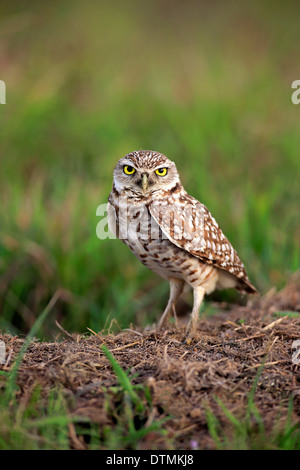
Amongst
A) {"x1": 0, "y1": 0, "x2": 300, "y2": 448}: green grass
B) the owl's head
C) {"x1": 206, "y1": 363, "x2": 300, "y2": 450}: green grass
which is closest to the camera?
{"x1": 206, "y1": 363, "x2": 300, "y2": 450}: green grass

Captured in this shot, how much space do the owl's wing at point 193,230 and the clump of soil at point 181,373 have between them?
58 centimetres

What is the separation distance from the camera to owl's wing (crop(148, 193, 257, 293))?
3.57 meters

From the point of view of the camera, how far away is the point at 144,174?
11.5 ft

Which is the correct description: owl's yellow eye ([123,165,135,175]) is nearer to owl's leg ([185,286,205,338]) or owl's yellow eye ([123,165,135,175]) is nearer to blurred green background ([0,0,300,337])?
owl's leg ([185,286,205,338])

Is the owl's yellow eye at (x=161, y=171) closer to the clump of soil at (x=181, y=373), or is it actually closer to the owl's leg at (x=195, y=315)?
the owl's leg at (x=195, y=315)

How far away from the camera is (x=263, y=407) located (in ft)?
8.52

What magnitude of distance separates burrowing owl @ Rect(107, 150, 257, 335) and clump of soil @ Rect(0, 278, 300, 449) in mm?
478

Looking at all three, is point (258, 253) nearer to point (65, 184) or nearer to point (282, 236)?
point (282, 236)

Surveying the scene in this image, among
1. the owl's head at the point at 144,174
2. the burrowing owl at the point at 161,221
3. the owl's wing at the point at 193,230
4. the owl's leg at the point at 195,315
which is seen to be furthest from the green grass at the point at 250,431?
the owl's head at the point at 144,174

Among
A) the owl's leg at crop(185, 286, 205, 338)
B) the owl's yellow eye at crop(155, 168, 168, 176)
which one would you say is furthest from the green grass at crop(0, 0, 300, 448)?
the owl's yellow eye at crop(155, 168, 168, 176)

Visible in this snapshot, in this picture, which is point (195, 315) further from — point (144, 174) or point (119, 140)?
point (119, 140)

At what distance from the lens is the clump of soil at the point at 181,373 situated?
8.03 ft

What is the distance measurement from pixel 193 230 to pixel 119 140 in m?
4.06

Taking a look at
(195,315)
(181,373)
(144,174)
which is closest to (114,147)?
(144,174)
